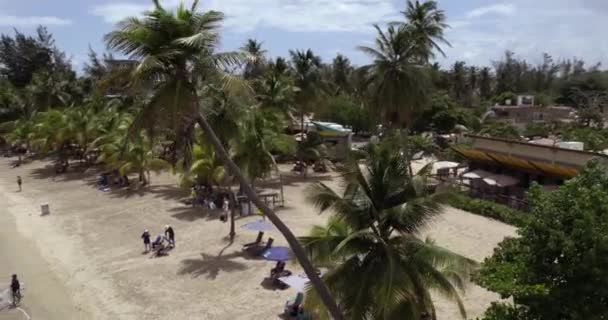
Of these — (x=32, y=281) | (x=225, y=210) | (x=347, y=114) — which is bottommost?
(x=32, y=281)

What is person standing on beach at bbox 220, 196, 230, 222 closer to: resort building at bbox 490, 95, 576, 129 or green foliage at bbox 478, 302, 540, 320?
green foliage at bbox 478, 302, 540, 320

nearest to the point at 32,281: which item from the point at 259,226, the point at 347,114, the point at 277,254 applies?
the point at 259,226

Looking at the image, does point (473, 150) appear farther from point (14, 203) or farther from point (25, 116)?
point (25, 116)

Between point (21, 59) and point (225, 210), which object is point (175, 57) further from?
point (21, 59)

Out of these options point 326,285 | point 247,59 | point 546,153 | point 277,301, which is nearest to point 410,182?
point 326,285

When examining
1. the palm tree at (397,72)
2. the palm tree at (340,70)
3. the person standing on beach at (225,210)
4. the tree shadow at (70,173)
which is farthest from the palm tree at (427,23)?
the palm tree at (340,70)

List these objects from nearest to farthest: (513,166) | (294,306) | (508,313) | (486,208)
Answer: (508,313)
(294,306)
(486,208)
(513,166)

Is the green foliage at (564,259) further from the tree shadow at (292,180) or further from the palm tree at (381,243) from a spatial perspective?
the tree shadow at (292,180)
